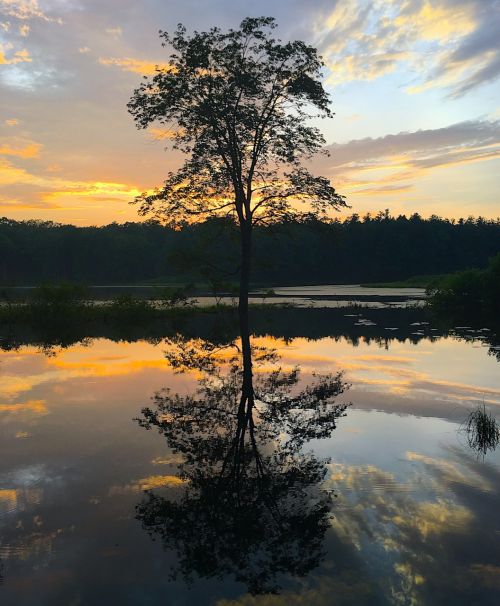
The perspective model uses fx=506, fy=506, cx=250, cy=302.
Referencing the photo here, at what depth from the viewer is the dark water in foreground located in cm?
451

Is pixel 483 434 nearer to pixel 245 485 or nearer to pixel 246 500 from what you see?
pixel 245 485

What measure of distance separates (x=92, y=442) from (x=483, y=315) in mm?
34335

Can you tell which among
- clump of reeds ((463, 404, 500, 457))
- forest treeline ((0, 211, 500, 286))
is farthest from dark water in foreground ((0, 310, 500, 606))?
forest treeline ((0, 211, 500, 286))

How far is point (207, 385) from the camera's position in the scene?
12992 mm

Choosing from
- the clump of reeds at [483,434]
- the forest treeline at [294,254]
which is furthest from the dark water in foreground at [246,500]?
the forest treeline at [294,254]

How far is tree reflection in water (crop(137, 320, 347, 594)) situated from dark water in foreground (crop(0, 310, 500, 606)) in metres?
0.02

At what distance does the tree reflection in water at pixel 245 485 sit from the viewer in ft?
16.0

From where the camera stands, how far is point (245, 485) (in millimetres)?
6492

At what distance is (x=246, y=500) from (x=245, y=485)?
450 millimetres

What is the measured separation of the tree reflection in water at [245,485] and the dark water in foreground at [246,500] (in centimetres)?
2

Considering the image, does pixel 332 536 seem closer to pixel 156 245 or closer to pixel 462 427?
pixel 462 427

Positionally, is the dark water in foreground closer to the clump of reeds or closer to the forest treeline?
the clump of reeds

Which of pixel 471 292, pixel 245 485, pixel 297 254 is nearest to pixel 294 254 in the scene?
pixel 297 254

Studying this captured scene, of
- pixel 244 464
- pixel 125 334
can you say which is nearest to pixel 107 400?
pixel 244 464
